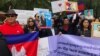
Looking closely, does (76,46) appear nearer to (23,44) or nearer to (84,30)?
(23,44)

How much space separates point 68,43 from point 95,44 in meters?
0.80

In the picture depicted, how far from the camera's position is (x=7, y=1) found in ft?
70.3

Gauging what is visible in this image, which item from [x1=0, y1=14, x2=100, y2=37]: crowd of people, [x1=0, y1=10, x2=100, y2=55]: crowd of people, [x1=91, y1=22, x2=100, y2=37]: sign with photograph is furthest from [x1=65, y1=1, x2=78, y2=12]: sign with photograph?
[x1=91, y1=22, x2=100, y2=37]: sign with photograph

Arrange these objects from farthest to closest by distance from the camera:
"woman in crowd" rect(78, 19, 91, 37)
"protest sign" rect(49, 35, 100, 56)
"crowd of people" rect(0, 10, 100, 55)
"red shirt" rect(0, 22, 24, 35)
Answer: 1. "woman in crowd" rect(78, 19, 91, 37)
2. "crowd of people" rect(0, 10, 100, 55)
3. "red shirt" rect(0, 22, 24, 35)
4. "protest sign" rect(49, 35, 100, 56)

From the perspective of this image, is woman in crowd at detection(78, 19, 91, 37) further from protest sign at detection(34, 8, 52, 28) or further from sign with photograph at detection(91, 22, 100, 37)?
protest sign at detection(34, 8, 52, 28)

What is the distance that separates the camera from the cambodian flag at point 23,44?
891cm

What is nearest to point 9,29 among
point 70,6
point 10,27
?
point 10,27

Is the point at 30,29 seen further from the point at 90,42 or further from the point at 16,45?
the point at 90,42

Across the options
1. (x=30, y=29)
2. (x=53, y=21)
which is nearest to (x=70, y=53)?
(x=30, y=29)

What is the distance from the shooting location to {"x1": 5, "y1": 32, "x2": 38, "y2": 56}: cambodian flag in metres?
8.91

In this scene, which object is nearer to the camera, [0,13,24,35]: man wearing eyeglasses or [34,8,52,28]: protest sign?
[0,13,24,35]: man wearing eyeglasses

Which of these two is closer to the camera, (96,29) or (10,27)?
(10,27)

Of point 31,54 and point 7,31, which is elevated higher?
point 7,31

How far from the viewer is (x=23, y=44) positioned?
9133mm
